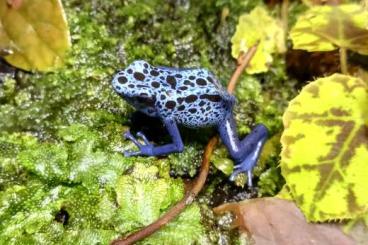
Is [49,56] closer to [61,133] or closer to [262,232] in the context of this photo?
[61,133]

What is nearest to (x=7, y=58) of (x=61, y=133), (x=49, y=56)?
(x=49, y=56)

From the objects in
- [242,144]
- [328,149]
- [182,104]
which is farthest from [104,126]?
[328,149]

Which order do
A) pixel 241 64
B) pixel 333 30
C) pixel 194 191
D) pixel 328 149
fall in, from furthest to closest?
pixel 241 64, pixel 333 30, pixel 194 191, pixel 328 149

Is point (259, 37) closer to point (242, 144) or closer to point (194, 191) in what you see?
point (242, 144)

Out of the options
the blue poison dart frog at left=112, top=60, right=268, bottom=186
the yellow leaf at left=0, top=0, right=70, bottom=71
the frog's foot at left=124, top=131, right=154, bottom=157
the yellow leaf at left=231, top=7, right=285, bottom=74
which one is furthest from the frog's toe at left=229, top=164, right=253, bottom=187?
the yellow leaf at left=0, top=0, right=70, bottom=71

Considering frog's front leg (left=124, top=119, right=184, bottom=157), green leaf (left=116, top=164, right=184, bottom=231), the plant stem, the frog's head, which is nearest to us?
green leaf (left=116, top=164, right=184, bottom=231)

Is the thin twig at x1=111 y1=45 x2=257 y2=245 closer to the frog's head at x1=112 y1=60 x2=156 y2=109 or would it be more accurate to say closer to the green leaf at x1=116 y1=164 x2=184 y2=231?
the green leaf at x1=116 y1=164 x2=184 y2=231
